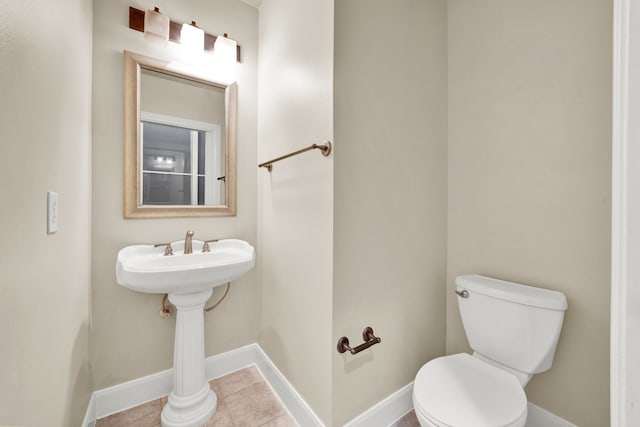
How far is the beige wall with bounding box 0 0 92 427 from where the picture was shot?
0.55 meters

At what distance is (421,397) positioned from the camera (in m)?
0.95

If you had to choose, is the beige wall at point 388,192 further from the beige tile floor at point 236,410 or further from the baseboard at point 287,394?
the beige tile floor at point 236,410

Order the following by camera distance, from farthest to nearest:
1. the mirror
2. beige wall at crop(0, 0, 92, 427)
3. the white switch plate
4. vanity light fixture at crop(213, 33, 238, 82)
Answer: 1. vanity light fixture at crop(213, 33, 238, 82)
2. the mirror
3. the white switch plate
4. beige wall at crop(0, 0, 92, 427)

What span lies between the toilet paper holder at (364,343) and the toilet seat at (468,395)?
0.23 m

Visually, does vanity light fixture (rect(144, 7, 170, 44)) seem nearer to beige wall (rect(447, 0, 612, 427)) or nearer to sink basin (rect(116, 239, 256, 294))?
sink basin (rect(116, 239, 256, 294))

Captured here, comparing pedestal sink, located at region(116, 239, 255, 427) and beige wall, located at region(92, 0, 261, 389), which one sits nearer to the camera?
pedestal sink, located at region(116, 239, 255, 427)

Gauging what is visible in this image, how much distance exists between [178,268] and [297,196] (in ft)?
2.04

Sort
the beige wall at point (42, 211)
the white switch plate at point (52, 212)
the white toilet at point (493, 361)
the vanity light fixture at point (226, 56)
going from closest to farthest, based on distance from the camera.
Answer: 1. the beige wall at point (42, 211)
2. the white switch plate at point (52, 212)
3. the white toilet at point (493, 361)
4. the vanity light fixture at point (226, 56)

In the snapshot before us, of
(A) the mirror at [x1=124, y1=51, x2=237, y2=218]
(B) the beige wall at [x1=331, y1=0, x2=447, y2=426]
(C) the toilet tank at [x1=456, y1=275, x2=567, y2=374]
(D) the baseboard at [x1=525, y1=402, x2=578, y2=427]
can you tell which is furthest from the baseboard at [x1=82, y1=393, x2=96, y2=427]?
(D) the baseboard at [x1=525, y1=402, x2=578, y2=427]

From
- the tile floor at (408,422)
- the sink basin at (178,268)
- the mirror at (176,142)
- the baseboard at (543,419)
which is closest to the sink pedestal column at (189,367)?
the sink basin at (178,268)

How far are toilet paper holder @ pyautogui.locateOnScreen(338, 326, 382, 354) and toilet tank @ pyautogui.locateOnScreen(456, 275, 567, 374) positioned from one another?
0.49 metres

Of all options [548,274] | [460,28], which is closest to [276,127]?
[460,28]

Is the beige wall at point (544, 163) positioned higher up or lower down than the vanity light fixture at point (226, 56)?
lower down

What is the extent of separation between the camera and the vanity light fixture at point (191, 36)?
55.9 inches
